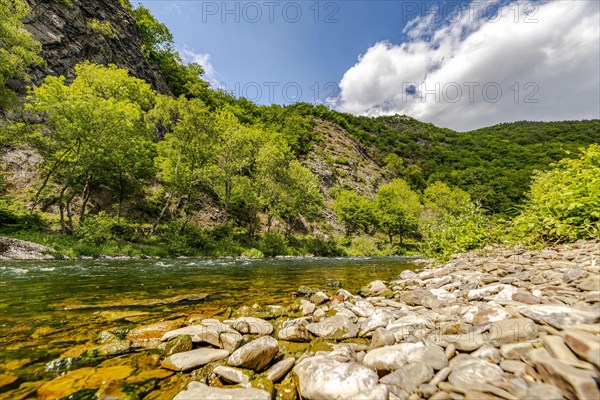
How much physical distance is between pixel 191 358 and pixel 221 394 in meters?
1.17

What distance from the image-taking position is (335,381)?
2828mm

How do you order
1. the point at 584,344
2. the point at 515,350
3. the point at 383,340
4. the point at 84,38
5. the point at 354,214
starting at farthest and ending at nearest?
1. the point at 354,214
2. the point at 84,38
3. the point at 383,340
4. the point at 515,350
5. the point at 584,344

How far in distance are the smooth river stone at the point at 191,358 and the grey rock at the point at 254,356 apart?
1.07 feet

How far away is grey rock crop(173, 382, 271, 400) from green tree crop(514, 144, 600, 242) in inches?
322

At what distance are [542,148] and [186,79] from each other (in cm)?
13610

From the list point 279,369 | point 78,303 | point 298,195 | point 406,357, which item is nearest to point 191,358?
point 279,369

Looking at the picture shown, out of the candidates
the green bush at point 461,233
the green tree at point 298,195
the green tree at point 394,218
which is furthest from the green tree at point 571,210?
the green tree at point 394,218

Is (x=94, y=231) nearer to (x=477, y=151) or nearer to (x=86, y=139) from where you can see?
(x=86, y=139)

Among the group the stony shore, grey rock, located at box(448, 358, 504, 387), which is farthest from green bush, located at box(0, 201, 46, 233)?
grey rock, located at box(448, 358, 504, 387)

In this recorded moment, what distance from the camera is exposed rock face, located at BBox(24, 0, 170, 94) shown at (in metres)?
32.5

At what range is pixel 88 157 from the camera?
2192 centimetres

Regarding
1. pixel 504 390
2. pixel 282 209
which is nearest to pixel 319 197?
pixel 282 209

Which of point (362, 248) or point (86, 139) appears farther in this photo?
point (362, 248)

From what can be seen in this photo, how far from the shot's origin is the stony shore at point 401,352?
2365 mm
